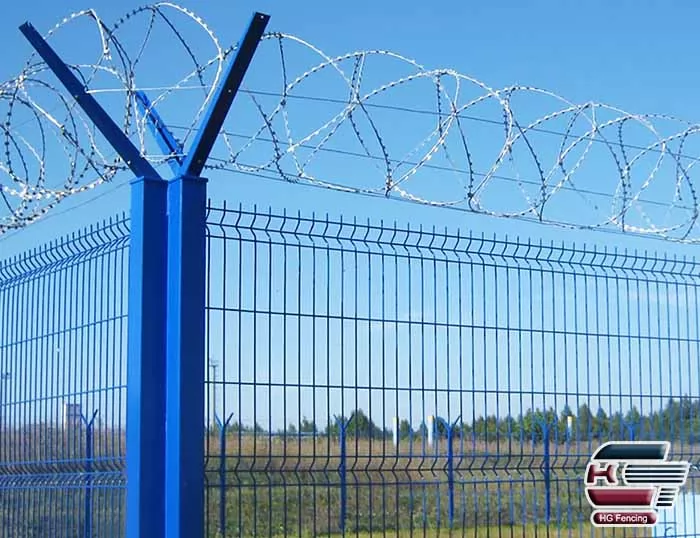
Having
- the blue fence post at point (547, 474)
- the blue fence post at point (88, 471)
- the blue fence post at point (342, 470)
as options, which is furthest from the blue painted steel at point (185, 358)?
the blue fence post at point (547, 474)

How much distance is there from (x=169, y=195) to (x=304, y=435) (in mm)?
1602

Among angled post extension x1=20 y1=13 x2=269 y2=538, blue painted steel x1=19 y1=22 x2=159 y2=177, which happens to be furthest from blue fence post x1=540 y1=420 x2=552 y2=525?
blue painted steel x1=19 y1=22 x2=159 y2=177

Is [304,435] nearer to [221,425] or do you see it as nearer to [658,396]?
[221,425]

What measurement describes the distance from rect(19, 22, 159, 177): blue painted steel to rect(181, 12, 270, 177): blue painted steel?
0.88 feet

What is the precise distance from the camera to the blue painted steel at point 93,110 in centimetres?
755

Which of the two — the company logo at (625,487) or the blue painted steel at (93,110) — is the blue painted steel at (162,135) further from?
the company logo at (625,487)

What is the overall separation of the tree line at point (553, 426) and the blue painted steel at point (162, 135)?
1.54 metres

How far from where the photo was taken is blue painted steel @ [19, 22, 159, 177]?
7.55 m

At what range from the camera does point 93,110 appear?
7590 millimetres

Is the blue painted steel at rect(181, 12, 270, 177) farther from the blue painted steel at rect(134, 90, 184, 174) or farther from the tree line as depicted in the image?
the tree line

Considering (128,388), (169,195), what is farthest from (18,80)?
(128,388)

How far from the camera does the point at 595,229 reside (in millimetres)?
9469

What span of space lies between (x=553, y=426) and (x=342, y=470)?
1991 millimetres

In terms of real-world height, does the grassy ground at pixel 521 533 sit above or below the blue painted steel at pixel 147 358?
below
